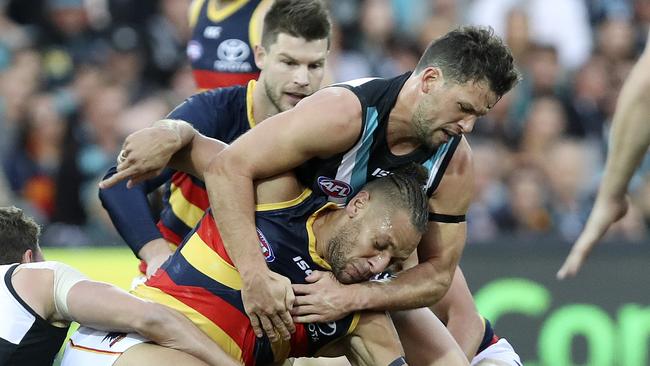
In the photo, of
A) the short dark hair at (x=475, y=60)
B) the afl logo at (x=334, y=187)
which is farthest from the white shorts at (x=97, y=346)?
the short dark hair at (x=475, y=60)

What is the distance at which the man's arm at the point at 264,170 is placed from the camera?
4.74 metres

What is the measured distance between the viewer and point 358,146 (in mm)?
4906

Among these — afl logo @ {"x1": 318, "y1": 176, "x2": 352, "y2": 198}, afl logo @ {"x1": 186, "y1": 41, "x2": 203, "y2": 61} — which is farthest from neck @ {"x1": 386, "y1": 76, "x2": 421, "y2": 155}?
afl logo @ {"x1": 186, "y1": 41, "x2": 203, "y2": 61}

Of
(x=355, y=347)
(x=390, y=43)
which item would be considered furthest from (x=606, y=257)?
(x=355, y=347)

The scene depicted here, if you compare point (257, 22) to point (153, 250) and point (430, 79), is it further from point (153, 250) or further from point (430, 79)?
point (430, 79)

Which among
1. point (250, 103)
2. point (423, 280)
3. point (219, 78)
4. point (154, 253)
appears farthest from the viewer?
point (219, 78)

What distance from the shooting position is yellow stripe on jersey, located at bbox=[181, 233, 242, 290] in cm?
495

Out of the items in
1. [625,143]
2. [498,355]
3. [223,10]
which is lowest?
[498,355]

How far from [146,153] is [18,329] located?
34.8 inches

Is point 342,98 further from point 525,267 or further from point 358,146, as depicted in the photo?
point 525,267

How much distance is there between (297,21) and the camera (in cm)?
592

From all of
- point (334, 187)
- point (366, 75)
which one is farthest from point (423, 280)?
point (366, 75)

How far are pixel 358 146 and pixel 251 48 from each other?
1906 mm

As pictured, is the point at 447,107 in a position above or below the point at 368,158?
above
